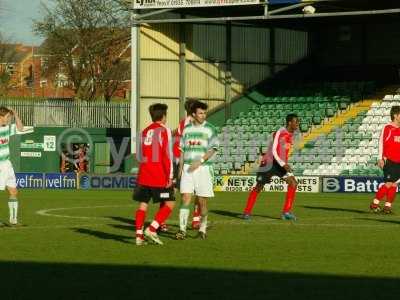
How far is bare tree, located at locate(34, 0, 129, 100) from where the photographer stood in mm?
72750

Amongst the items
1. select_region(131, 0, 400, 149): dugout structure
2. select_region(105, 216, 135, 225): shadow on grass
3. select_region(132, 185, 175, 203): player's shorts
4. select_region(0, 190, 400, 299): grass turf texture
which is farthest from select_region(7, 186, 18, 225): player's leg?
select_region(131, 0, 400, 149): dugout structure

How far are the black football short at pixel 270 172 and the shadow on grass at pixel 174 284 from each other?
8.64m

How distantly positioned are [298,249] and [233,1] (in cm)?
2433

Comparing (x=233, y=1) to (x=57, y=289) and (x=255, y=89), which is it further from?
(x=57, y=289)

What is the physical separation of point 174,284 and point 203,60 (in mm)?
33402

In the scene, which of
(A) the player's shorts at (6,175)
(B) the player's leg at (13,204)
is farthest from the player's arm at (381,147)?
(A) the player's shorts at (6,175)

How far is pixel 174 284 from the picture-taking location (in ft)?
39.1

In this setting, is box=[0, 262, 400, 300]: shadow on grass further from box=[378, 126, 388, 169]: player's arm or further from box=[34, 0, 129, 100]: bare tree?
box=[34, 0, 129, 100]: bare tree

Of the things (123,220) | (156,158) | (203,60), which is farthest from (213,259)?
(203,60)

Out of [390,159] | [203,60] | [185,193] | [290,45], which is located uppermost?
[290,45]

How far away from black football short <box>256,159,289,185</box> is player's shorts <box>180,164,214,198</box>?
413 centimetres

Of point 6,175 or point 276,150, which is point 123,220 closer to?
point 6,175

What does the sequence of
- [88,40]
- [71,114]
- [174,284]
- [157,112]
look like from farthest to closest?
[88,40] → [71,114] → [157,112] → [174,284]

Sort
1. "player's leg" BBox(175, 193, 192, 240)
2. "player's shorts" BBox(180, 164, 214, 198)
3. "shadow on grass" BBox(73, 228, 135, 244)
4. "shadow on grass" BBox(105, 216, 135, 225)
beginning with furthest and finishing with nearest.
→ "shadow on grass" BBox(105, 216, 135, 225)
"player's shorts" BBox(180, 164, 214, 198)
"player's leg" BBox(175, 193, 192, 240)
"shadow on grass" BBox(73, 228, 135, 244)
